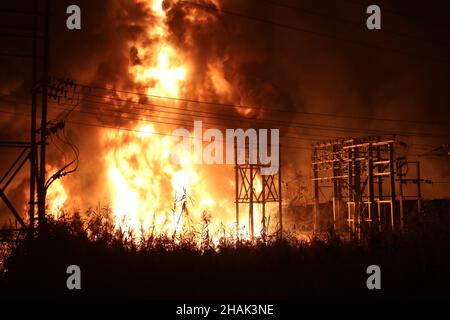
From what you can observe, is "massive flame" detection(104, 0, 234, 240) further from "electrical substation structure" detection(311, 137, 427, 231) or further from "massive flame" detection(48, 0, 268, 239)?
"electrical substation structure" detection(311, 137, 427, 231)

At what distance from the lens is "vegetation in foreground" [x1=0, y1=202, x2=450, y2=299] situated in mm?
11672

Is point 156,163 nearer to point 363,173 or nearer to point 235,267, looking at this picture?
point 363,173

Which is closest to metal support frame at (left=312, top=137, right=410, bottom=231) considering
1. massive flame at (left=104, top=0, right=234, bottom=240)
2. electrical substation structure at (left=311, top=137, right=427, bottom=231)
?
electrical substation structure at (left=311, top=137, right=427, bottom=231)

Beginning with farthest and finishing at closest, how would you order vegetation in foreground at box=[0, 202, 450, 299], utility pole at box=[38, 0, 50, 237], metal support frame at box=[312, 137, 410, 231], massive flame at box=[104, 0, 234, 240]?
massive flame at box=[104, 0, 234, 240], metal support frame at box=[312, 137, 410, 231], utility pole at box=[38, 0, 50, 237], vegetation in foreground at box=[0, 202, 450, 299]

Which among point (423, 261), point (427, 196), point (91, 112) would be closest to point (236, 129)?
point (91, 112)

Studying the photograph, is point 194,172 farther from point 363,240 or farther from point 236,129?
point 363,240

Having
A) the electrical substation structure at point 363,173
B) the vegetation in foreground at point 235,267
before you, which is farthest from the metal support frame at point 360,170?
the vegetation in foreground at point 235,267

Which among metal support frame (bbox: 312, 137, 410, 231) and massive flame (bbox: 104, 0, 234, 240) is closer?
metal support frame (bbox: 312, 137, 410, 231)

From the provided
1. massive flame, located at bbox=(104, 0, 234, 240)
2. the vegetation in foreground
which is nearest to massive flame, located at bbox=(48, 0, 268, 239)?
massive flame, located at bbox=(104, 0, 234, 240)

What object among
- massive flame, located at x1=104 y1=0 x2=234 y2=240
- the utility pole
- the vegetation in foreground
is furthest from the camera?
massive flame, located at x1=104 y1=0 x2=234 y2=240

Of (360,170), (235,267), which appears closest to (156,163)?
(360,170)

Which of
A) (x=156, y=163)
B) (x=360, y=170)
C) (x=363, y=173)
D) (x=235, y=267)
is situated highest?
(x=156, y=163)

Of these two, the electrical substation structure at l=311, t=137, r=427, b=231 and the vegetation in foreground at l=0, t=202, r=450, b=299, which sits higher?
the electrical substation structure at l=311, t=137, r=427, b=231

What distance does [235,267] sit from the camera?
12.7 metres
